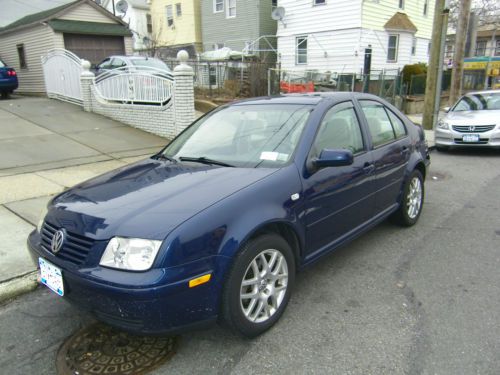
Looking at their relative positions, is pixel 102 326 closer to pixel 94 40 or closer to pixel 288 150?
pixel 288 150

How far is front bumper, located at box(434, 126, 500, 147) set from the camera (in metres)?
8.94

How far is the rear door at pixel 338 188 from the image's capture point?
3.17 metres

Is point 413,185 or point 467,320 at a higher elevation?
point 413,185

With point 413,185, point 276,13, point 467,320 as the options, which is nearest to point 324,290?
point 467,320

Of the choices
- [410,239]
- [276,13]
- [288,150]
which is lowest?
[410,239]

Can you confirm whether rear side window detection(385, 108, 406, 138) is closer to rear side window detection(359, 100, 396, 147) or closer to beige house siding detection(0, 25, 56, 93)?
rear side window detection(359, 100, 396, 147)

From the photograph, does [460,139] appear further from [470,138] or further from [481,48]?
[481,48]

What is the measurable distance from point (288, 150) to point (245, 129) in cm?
58

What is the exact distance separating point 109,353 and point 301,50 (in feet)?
65.2

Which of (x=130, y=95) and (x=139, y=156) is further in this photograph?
(x=130, y=95)

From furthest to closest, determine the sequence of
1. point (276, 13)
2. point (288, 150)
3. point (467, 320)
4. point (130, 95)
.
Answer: point (276, 13)
point (130, 95)
point (288, 150)
point (467, 320)

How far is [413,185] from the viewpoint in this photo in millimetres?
4781

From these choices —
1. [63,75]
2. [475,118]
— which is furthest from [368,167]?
[63,75]

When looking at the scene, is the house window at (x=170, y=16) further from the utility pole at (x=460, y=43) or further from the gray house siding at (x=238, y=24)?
the utility pole at (x=460, y=43)
